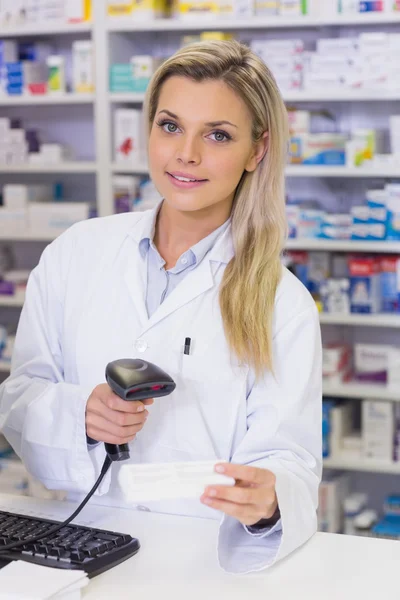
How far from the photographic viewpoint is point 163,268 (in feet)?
6.00

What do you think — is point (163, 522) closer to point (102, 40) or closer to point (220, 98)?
point (220, 98)

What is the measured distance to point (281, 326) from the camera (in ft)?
5.52

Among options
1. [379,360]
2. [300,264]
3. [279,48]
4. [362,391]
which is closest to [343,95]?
[279,48]

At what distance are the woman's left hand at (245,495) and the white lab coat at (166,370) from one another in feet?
0.40

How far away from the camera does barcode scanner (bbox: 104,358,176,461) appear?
4.47ft

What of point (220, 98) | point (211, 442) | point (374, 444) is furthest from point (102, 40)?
point (211, 442)

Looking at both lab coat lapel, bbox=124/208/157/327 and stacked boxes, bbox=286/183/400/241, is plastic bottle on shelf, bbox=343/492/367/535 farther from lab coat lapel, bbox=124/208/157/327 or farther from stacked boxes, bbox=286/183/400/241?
lab coat lapel, bbox=124/208/157/327

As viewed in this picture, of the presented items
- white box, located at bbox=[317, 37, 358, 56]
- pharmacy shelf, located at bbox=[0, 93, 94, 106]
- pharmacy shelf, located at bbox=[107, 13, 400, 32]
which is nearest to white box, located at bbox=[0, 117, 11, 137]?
pharmacy shelf, located at bbox=[0, 93, 94, 106]

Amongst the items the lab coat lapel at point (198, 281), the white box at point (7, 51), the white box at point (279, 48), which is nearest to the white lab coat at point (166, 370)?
the lab coat lapel at point (198, 281)

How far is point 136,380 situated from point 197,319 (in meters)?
0.36

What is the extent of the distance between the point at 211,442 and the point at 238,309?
0.26m

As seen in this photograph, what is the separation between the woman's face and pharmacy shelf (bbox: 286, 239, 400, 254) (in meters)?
2.04

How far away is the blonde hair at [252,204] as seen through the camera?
65.3 inches

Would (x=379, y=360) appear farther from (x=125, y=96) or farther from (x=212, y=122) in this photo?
(x=212, y=122)
